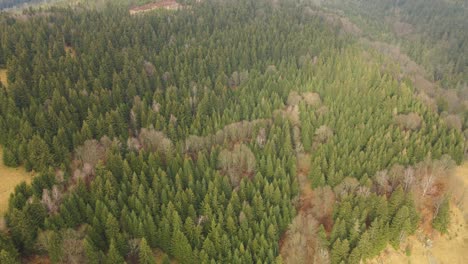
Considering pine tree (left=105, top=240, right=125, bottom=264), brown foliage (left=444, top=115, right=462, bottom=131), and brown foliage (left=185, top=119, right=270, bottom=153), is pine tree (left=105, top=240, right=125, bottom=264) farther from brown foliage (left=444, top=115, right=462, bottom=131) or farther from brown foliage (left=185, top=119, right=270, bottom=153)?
brown foliage (left=444, top=115, right=462, bottom=131)

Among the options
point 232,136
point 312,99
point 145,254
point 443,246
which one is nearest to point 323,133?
point 312,99

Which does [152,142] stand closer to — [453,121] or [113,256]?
[113,256]

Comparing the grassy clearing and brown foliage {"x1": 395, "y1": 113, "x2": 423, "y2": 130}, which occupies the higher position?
the grassy clearing

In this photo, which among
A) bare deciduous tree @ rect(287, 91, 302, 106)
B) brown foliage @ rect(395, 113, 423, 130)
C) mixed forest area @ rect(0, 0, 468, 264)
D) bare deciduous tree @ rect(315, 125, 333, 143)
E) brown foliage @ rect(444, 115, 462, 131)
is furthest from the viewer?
bare deciduous tree @ rect(287, 91, 302, 106)

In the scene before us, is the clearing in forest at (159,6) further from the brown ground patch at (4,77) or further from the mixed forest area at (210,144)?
the brown ground patch at (4,77)

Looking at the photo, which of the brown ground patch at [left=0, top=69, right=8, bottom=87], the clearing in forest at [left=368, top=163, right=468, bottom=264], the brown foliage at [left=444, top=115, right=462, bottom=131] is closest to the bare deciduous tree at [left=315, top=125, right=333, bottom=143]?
the clearing in forest at [left=368, top=163, right=468, bottom=264]

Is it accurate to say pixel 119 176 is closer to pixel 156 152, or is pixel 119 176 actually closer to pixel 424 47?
pixel 156 152
